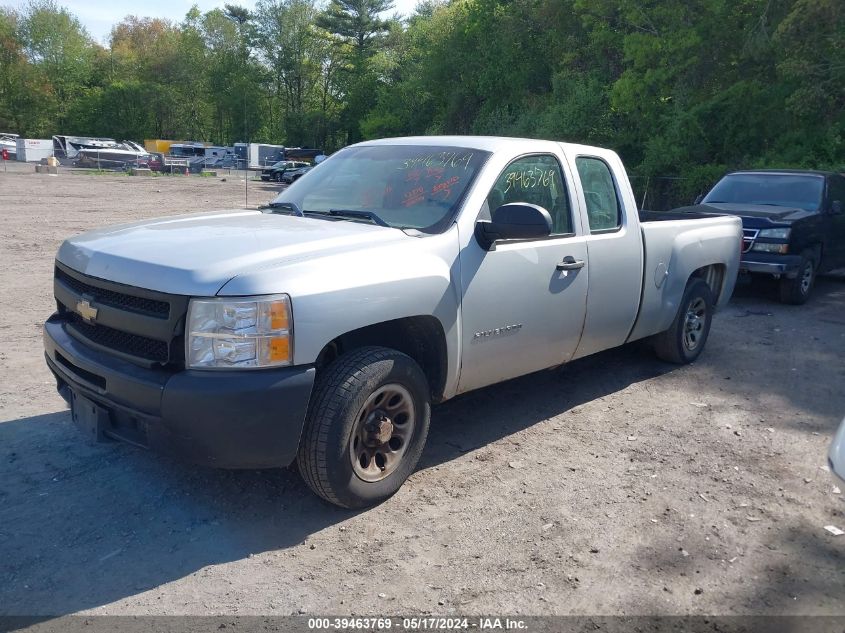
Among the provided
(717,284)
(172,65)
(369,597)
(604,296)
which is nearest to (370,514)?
(369,597)

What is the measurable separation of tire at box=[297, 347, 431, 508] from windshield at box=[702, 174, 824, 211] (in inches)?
338

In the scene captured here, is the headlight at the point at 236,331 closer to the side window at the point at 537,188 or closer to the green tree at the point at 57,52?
the side window at the point at 537,188

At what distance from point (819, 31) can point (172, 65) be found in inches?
3087

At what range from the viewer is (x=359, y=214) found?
14.9 feet

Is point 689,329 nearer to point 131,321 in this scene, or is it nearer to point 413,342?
point 413,342

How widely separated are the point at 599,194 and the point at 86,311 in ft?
11.6

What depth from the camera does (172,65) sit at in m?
83.9

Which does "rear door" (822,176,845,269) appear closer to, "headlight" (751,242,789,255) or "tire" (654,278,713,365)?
"headlight" (751,242,789,255)

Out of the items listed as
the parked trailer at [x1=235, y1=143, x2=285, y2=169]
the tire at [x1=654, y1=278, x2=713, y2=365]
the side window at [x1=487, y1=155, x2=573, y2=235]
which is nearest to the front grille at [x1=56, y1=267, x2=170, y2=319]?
the side window at [x1=487, y1=155, x2=573, y2=235]

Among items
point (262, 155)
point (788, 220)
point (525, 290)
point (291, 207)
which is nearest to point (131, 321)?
point (291, 207)

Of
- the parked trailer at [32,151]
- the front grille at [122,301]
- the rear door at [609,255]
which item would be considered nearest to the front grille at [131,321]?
the front grille at [122,301]

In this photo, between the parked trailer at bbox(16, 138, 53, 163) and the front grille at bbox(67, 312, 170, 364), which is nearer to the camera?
the front grille at bbox(67, 312, 170, 364)

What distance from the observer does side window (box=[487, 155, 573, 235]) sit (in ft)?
15.2

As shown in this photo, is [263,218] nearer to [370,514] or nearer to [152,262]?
[152,262]
